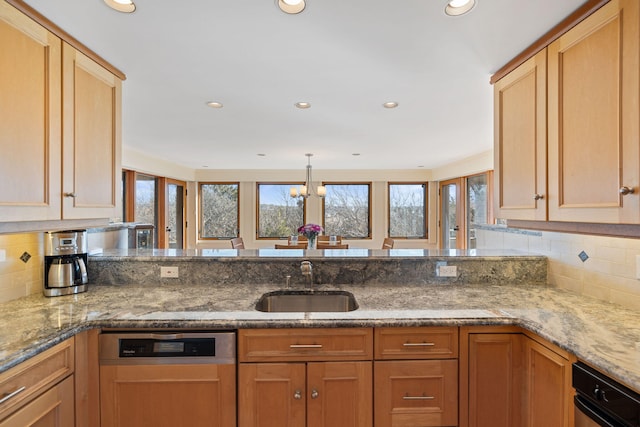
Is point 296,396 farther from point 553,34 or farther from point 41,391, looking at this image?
point 553,34

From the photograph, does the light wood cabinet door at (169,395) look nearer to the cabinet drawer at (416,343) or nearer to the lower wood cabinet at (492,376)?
the cabinet drawer at (416,343)

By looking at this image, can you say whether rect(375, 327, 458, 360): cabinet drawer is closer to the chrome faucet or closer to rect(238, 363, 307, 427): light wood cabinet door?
rect(238, 363, 307, 427): light wood cabinet door

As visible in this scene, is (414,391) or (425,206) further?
(425,206)

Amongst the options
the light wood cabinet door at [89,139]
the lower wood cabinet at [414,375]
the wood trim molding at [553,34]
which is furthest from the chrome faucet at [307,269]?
the wood trim molding at [553,34]

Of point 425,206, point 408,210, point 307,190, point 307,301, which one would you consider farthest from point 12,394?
point 425,206

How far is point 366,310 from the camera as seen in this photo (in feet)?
5.09

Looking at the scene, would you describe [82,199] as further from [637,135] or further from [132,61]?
[637,135]

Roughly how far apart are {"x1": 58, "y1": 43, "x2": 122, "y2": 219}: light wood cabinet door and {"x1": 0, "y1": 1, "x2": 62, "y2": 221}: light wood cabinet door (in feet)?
0.15

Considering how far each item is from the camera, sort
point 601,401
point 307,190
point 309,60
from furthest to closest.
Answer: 1. point 307,190
2. point 309,60
3. point 601,401

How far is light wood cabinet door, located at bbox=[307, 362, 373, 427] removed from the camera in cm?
142

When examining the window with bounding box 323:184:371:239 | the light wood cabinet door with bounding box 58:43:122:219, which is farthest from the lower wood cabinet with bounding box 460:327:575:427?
the window with bounding box 323:184:371:239

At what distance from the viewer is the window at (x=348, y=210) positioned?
22.4ft

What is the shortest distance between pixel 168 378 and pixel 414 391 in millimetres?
1097

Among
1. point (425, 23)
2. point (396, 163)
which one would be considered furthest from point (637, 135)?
point (396, 163)
